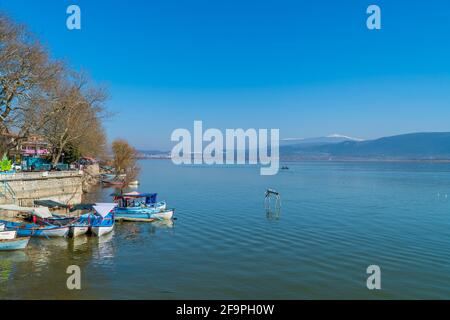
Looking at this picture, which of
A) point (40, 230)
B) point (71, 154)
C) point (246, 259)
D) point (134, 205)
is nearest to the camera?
point (246, 259)

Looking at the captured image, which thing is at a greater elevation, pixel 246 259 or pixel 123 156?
Result: pixel 123 156

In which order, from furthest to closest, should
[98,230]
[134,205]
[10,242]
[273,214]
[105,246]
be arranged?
[273,214]
[134,205]
[98,230]
[105,246]
[10,242]

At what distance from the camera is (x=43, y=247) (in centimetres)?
2352

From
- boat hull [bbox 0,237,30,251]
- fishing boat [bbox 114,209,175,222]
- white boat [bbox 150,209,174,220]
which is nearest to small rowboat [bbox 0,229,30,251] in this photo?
boat hull [bbox 0,237,30,251]

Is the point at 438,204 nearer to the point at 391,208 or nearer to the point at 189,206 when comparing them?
the point at 391,208

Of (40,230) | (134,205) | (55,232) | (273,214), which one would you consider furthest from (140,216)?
(273,214)

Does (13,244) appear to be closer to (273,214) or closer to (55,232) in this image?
(55,232)

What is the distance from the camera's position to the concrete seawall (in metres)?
30.7

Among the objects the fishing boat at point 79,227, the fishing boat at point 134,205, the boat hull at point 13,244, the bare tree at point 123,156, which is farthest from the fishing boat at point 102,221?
the bare tree at point 123,156

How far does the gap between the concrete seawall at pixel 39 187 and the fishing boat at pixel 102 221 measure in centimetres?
813

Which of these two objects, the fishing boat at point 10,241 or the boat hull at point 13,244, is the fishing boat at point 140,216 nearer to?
the fishing boat at point 10,241

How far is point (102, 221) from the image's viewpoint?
1086 inches

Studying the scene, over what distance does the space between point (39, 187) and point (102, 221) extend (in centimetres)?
1224

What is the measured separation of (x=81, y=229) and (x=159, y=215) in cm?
832
